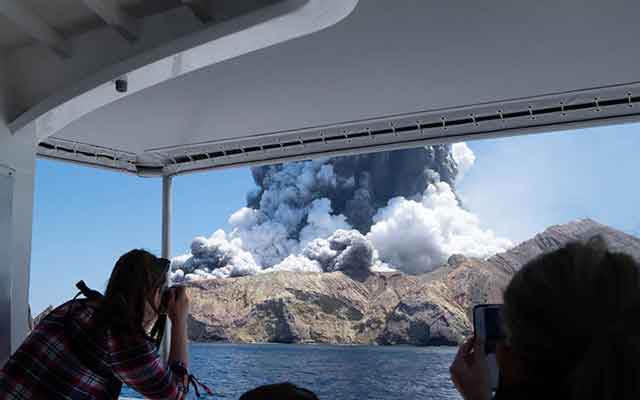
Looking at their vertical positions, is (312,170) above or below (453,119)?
above

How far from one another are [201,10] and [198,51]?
5.3 inches

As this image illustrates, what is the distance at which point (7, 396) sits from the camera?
125cm

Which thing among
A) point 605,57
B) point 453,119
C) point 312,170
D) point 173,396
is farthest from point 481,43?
point 312,170

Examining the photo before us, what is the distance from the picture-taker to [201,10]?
73.4 inches

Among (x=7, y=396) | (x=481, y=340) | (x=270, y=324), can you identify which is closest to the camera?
(x=481, y=340)

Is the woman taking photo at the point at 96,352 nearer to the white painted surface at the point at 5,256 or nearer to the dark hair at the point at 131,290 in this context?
the dark hair at the point at 131,290

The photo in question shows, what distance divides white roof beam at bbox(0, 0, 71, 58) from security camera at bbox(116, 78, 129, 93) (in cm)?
30

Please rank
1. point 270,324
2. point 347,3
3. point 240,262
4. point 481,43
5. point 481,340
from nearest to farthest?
point 481,340 → point 347,3 → point 481,43 → point 270,324 → point 240,262

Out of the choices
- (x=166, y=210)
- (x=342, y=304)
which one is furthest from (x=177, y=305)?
(x=342, y=304)

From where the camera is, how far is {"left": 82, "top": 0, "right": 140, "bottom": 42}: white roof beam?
2.00 m

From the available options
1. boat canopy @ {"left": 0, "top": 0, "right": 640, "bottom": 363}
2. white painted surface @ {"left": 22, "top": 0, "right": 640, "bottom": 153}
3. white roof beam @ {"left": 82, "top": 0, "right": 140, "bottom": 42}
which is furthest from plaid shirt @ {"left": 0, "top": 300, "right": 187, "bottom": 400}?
white painted surface @ {"left": 22, "top": 0, "right": 640, "bottom": 153}

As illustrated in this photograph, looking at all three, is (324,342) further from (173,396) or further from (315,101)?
(173,396)

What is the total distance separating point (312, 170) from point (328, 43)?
19.0 m

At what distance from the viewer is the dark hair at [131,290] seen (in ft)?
4.15
